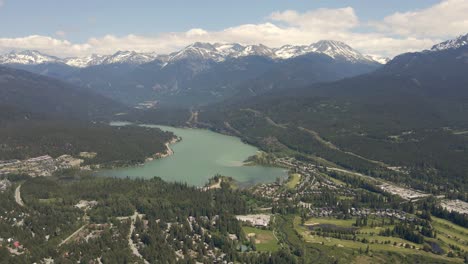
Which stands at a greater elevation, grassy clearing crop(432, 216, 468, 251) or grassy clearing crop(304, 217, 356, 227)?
grassy clearing crop(432, 216, 468, 251)

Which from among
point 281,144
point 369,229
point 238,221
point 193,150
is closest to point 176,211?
point 238,221

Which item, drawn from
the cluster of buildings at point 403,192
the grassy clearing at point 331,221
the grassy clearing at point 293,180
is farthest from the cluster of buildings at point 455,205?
the grassy clearing at point 293,180

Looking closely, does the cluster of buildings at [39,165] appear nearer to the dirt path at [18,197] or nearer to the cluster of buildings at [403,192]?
the dirt path at [18,197]

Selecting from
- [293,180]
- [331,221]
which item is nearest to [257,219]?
[331,221]

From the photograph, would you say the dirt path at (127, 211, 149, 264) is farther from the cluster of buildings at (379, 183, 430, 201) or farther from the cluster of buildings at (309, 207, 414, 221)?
the cluster of buildings at (379, 183, 430, 201)

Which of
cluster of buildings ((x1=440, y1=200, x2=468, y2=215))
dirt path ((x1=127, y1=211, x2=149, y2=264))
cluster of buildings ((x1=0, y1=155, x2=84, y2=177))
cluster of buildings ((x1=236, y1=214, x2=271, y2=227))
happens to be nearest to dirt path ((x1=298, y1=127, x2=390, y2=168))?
cluster of buildings ((x1=440, y1=200, x2=468, y2=215))

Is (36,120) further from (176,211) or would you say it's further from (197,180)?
(176,211)

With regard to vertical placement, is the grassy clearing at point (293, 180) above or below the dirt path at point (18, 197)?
above
